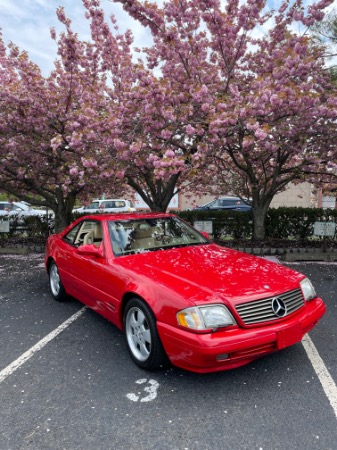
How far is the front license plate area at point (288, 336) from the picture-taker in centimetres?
260

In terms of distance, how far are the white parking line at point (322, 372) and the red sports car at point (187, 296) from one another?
1.25 ft

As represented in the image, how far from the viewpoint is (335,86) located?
7.11 metres

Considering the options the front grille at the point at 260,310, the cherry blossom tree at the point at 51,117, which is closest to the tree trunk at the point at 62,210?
the cherry blossom tree at the point at 51,117

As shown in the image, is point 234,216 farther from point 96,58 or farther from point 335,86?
point 96,58

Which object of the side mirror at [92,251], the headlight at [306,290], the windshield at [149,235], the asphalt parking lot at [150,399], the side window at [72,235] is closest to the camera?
the asphalt parking lot at [150,399]

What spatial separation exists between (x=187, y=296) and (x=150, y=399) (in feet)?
2.73

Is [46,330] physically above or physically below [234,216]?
below

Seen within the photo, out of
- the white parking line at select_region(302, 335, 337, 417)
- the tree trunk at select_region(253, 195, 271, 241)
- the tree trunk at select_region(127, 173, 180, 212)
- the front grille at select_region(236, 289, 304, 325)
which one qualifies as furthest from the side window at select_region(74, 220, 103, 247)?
the tree trunk at select_region(253, 195, 271, 241)

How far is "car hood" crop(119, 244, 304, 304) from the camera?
267 centimetres

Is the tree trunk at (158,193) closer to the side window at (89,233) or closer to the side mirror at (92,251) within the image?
the side window at (89,233)

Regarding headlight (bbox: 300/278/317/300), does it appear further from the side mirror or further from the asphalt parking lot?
the side mirror

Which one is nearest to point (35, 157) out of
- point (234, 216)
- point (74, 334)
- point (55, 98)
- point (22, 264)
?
point (55, 98)

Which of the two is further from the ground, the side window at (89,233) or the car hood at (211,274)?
the side window at (89,233)

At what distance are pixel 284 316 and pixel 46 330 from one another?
2726mm
